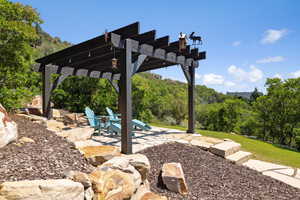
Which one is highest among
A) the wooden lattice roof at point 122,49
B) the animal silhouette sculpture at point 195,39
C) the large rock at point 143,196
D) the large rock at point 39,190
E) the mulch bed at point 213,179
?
the animal silhouette sculpture at point 195,39

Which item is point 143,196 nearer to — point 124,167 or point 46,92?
point 124,167

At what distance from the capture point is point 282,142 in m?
15.8

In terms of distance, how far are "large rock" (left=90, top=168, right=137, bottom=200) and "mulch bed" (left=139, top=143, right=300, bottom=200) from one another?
28.5 inches

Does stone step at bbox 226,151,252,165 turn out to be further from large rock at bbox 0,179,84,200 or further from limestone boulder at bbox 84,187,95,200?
large rock at bbox 0,179,84,200

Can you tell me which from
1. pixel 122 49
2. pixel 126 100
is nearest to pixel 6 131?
pixel 126 100

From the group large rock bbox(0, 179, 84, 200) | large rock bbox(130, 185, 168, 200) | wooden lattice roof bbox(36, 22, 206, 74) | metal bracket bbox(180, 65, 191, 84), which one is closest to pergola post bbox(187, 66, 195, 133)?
metal bracket bbox(180, 65, 191, 84)

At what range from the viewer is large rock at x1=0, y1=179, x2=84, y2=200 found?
1.25m

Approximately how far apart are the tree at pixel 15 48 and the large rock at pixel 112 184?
4.43m

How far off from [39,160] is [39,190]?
35.3 inches

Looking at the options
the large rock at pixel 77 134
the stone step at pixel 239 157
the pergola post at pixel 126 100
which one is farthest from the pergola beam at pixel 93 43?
the stone step at pixel 239 157

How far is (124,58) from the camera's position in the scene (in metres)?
3.69

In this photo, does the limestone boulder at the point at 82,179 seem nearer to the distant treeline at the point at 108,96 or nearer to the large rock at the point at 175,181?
the large rock at the point at 175,181

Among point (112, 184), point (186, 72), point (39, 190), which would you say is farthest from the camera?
point (186, 72)

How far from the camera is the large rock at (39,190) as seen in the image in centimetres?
125
